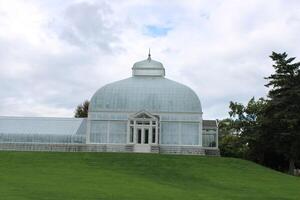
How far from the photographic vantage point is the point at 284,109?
57.5m

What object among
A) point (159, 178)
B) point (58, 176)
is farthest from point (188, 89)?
point (58, 176)

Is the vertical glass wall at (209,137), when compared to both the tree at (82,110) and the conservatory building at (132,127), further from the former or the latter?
the tree at (82,110)

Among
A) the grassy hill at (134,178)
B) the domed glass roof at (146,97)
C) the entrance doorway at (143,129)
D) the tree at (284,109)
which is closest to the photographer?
the grassy hill at (134,178)

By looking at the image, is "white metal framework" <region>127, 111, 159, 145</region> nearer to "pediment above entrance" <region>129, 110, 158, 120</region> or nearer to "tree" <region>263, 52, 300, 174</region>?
"pediment above entrance" <region>129, 110, 158, 120</region>

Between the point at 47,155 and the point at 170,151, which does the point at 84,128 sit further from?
the point at 47,155

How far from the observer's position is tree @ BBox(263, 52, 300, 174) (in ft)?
185

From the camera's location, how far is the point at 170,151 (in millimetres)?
61938

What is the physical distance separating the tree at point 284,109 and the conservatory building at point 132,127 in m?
7.42

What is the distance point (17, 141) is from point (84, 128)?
23.0 feet

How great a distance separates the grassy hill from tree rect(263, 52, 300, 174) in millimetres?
7269

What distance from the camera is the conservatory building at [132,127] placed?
205ft

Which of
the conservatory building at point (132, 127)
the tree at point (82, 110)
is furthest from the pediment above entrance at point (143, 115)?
the tree at point (82, 110)

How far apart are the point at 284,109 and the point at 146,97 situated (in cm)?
1481

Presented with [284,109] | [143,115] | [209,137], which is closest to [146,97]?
[143,115]
